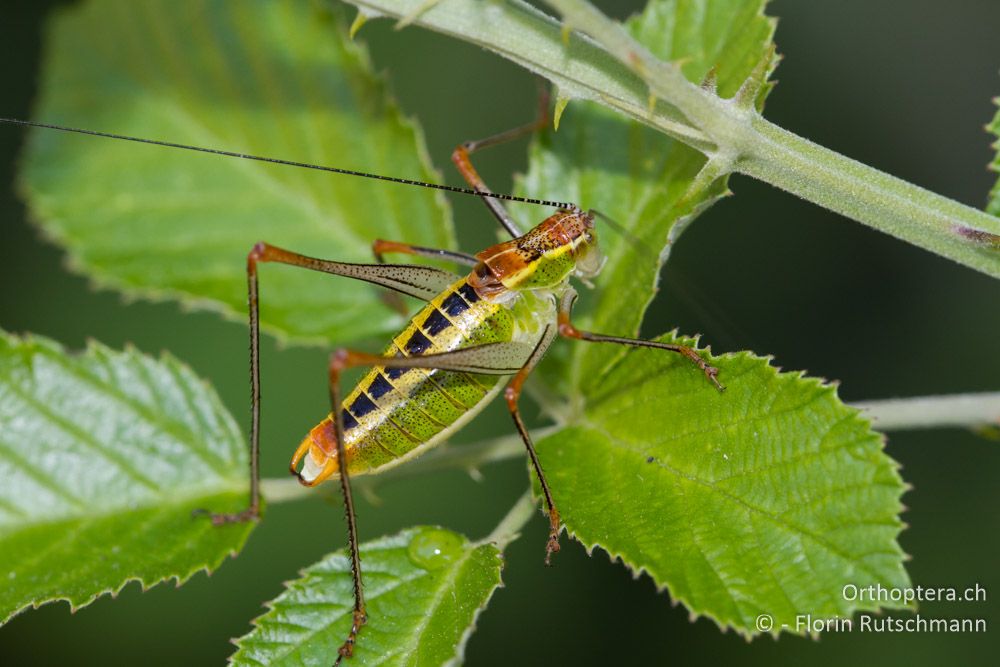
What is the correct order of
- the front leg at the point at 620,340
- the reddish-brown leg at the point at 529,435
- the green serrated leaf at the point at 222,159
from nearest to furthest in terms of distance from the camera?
the front leg at the point at 620,340, the reddish-brown leg at the point at 529,435, the green serrated leaf at the point at 222,159

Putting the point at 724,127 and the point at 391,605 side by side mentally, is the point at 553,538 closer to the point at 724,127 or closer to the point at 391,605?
the point at 391,605

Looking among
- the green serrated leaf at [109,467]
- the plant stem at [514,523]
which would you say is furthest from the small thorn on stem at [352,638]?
the green serrated leaf at [109,467]

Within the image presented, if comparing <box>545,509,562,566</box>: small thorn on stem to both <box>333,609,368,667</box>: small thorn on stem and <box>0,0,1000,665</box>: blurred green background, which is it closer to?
<box>333,609,368,667</box>: small thorn on stem

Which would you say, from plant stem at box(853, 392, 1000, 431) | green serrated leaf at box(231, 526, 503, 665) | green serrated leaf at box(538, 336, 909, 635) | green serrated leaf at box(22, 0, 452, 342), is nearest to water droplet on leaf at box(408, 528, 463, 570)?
green serrated leaf at box(231, 526, 503, 665)

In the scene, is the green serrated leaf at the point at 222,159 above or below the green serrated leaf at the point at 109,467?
above

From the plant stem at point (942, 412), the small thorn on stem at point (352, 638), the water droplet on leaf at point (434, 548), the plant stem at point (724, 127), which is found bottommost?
the small thorn on stem at point (352, 638)

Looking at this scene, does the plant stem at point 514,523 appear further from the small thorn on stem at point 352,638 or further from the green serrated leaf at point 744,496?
the small thorn on stem at point 352,638

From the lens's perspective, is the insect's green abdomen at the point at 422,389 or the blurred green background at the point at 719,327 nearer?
the insect's green abdomen at the point at 422,389
